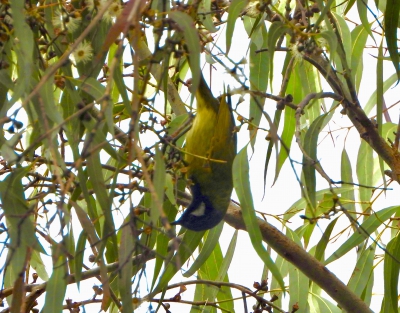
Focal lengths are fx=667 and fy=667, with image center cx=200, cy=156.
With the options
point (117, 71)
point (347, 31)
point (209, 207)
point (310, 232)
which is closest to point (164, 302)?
point (209, 207)

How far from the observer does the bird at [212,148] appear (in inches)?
102

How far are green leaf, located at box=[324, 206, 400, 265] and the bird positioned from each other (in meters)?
0.50

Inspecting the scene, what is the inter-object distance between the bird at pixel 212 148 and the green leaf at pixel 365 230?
498 mm

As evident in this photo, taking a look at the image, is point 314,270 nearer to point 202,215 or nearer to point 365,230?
point 365,230

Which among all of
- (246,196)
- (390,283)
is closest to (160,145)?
(246,196)

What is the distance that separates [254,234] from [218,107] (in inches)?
43.1

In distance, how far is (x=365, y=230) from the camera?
2.06 m

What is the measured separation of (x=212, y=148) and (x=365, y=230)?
2.32 feet

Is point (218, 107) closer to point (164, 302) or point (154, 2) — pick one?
point (164, 302)

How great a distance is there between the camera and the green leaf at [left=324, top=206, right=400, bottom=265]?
84.0 inches

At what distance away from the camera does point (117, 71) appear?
155cm

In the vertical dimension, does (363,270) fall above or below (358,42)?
Answer: below

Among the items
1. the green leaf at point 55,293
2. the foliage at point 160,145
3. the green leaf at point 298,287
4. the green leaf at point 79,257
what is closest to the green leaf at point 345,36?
the foliage at point 160,145

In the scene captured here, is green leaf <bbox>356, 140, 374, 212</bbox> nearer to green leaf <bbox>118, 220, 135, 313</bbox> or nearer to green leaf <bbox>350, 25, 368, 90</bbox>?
green leaf <bbox>350, 25, 368, 90</bbox>
